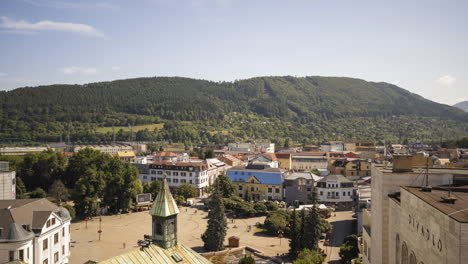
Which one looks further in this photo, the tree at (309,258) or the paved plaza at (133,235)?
the paved plaza at (133,235)

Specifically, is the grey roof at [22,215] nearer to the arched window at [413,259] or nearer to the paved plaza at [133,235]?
the paved plaza at [133,235]

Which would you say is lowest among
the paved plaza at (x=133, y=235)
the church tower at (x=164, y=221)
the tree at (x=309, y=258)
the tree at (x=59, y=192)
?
the paved plaza at (x=133, y=235)

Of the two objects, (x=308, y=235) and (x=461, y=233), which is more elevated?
(x=461, y=233)

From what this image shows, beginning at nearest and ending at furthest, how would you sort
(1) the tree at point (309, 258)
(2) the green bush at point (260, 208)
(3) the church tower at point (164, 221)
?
(3) the church tower at point (164, 221) < (1) the tree at point (309, 258) < (2) the green bush at point (260, 208)

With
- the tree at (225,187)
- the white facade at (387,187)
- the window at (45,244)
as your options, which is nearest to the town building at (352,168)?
the tree at (225,187)

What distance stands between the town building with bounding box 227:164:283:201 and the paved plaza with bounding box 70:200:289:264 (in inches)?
452

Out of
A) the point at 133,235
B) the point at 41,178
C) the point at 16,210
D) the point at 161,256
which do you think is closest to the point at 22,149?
the point at 41,178

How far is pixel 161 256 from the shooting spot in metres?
19.5

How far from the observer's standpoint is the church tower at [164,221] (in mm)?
20000

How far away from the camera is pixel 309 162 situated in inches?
4405

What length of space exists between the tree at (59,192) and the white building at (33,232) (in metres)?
31.7

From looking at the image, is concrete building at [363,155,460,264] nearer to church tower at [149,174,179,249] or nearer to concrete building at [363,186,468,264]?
concrete building at [363,186,468,264]

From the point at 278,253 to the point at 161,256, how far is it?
1082 inches

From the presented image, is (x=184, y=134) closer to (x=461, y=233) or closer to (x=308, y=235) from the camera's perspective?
(x=308, y=235)
